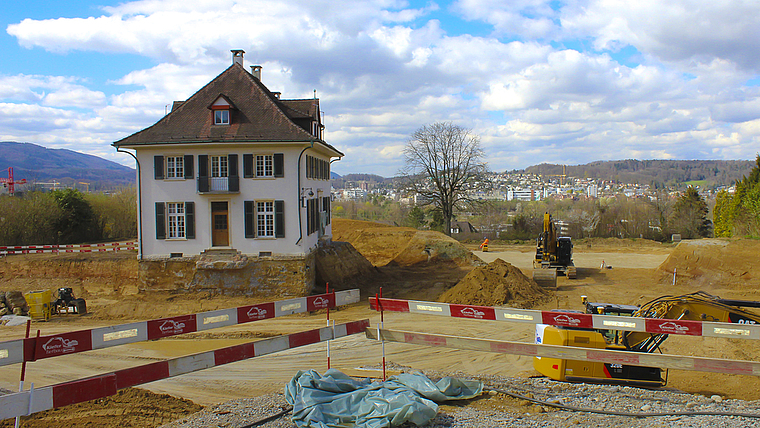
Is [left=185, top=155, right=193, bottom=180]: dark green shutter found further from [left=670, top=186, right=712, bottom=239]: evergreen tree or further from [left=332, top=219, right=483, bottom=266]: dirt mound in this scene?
[left=670, top=186, right=712, bottom=239]: evergreen tree

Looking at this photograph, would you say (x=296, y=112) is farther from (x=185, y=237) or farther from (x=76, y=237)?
(x=76, y=237)

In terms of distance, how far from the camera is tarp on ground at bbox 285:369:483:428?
6.15 metres

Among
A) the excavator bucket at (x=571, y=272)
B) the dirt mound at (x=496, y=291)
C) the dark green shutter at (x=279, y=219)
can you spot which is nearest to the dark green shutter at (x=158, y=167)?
the dark green shutter at (x=279, y=219)

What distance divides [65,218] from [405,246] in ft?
99.6

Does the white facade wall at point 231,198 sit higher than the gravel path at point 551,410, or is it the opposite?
the white facade wall at point 231,198

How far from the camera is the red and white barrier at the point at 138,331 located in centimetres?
632

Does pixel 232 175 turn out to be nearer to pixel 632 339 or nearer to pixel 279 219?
pixel 279 219

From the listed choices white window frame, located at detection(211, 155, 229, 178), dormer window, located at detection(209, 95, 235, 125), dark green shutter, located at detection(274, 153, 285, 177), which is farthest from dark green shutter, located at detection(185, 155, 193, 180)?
dark green shutter, located at detection(274, 153, 285, 177)

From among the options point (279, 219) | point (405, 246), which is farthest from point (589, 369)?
point (405, 246)

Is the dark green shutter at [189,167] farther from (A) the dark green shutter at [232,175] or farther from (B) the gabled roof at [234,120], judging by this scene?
(A) the dark green shutter at [232,175]

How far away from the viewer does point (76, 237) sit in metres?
44.9

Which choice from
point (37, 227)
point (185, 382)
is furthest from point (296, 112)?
point (37, 227)

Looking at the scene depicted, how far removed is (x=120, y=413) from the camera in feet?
26.6

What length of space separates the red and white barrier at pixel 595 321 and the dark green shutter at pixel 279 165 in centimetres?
1433
